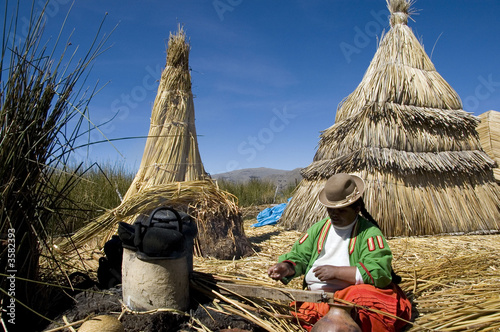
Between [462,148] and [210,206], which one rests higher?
[462,148]

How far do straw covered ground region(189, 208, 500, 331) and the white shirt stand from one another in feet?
0.99

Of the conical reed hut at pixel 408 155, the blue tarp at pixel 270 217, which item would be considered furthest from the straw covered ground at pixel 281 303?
the blue tarp at pixel 270 217

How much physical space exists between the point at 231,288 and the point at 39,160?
1.37m

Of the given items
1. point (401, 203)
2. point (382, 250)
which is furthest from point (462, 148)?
point (382, 250)

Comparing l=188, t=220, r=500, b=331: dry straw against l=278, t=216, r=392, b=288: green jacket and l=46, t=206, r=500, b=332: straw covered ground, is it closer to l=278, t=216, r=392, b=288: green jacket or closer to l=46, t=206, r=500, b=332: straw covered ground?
l=46, t=206, r=500, b=332: straw covered ground

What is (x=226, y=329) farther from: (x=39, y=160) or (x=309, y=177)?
(x=309, y=177)

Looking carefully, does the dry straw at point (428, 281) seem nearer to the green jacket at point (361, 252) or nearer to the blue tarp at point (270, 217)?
the green jacket at point (361, 252)

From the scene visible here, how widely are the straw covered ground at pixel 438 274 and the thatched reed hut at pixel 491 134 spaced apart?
210 centimetres

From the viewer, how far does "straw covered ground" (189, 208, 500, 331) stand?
2414 mm

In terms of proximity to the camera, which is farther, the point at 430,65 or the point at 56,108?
the point at 430,65

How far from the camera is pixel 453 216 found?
18.4ft

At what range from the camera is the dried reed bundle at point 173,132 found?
4.75 metres

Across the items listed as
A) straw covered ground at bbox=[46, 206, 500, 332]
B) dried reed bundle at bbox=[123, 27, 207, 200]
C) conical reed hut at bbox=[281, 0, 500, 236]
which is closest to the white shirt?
straw covered ground at bbox=[46, 206, 500, 332]

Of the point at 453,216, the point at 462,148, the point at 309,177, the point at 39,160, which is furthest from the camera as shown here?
the point at 309,177
